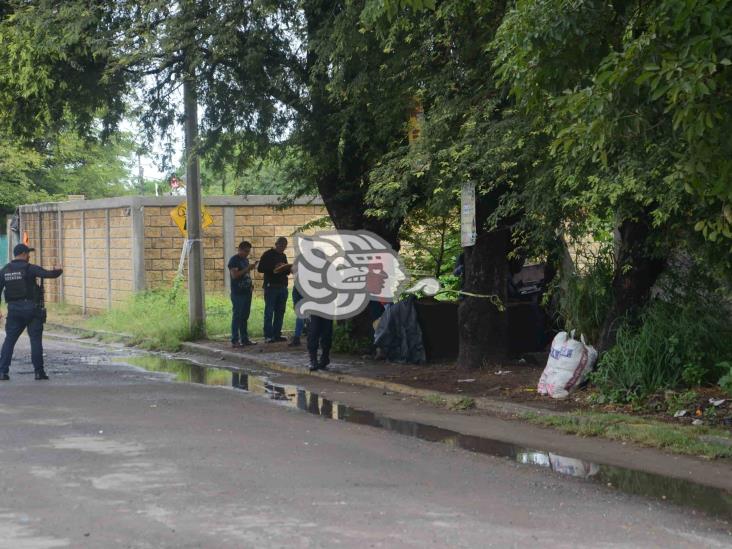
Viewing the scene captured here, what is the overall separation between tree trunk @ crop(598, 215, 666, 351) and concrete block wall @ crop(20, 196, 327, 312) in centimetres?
1225

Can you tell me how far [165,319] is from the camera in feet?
71.0

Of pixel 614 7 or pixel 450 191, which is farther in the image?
pixel 450 191

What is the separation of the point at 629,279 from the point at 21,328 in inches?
332

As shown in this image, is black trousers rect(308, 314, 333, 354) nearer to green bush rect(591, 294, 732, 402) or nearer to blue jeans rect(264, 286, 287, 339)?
blue jeans rect(264, 286, 287, 339)

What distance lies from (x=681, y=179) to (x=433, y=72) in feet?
16.1

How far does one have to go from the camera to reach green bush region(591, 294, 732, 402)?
11.6m

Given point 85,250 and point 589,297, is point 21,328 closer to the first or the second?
point 589,297

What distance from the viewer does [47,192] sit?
42.5 meters

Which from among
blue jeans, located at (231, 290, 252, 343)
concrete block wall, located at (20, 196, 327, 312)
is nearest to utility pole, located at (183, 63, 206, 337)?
blue jeans, located at (231, 290, 252, 343)

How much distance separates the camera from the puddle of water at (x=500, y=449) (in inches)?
310

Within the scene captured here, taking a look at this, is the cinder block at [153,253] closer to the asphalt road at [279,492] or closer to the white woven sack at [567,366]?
the asphalt road at [279,492]

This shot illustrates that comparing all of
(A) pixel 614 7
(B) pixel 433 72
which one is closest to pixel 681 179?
(A) pixel 614 7

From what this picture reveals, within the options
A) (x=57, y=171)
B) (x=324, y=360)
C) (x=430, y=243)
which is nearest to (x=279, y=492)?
(x=324, y=360)

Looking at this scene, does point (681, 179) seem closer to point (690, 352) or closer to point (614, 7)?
point (614, 7)
